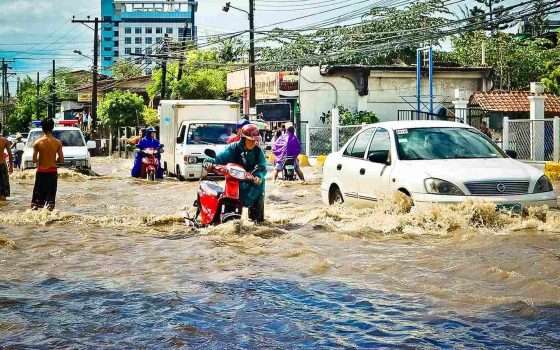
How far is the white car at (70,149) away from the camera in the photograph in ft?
85.8

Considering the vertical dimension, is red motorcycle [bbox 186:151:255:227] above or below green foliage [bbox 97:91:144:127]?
below

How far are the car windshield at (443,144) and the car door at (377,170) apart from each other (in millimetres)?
215

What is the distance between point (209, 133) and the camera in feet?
76.0

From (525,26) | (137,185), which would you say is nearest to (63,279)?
(137,185)

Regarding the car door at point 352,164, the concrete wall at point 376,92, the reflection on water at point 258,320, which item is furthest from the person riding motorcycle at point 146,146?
the concrete wall at point 376,92

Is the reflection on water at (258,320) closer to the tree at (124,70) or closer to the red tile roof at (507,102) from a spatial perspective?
the red tile roof at (507,102)

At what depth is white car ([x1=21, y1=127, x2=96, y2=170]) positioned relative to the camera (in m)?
26.1

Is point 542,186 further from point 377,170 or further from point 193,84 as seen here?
point 193,84

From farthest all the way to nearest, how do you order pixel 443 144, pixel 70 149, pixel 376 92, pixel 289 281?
1. pixel 376 92
2. pixel 70 149
3. pixel 443 144
4. pixel 289 281

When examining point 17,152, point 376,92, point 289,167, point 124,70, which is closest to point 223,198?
point 289,167

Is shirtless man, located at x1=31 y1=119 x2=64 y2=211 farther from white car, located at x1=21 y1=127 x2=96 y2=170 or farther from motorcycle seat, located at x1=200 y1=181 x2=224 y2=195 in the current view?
white car, located at x1=21 y1=127 x2=96 y2=170

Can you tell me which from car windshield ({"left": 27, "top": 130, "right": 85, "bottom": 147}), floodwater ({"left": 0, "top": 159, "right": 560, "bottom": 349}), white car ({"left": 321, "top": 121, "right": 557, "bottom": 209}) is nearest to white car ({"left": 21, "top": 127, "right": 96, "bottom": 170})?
car windshield ({"left": 27, "top": 130, "right": 85, "bottom": 147})

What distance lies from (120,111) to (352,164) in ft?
158

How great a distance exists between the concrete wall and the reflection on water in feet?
103
